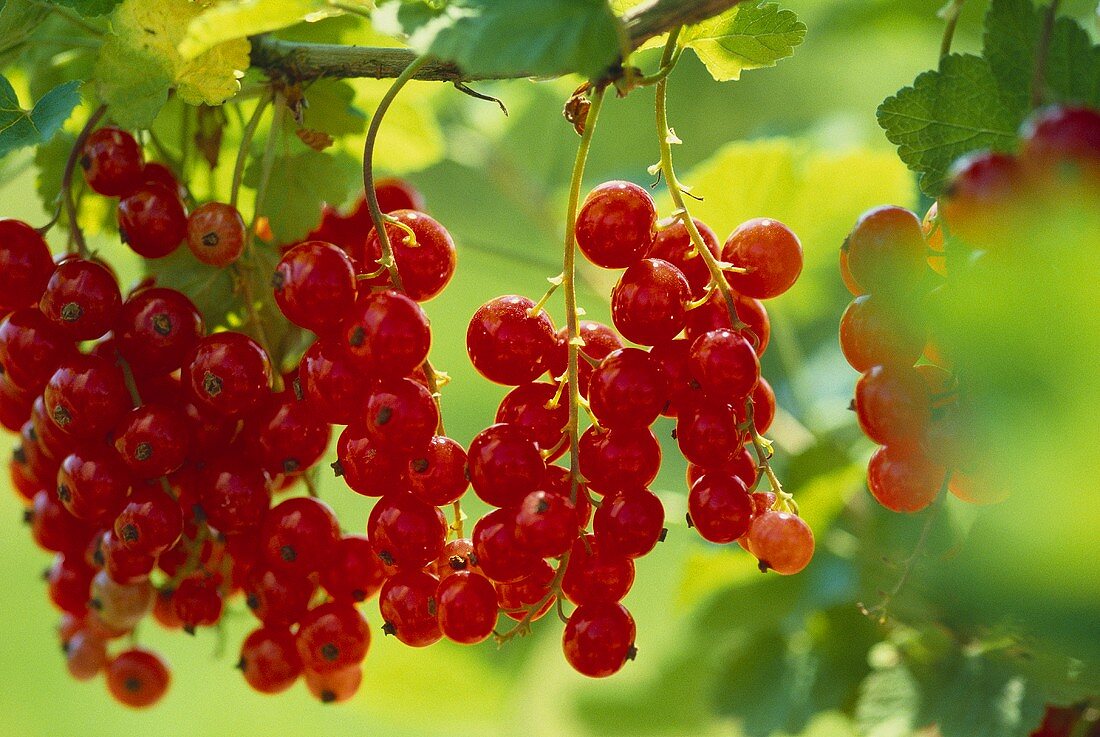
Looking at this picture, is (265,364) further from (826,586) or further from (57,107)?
(826,586)

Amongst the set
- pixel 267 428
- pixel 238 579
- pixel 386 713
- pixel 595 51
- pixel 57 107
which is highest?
pixel 595 51

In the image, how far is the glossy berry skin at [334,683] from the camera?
0.67 m

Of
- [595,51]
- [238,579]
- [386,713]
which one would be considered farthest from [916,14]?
[386,713]

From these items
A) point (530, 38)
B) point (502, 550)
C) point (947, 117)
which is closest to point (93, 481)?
point (502, 550)

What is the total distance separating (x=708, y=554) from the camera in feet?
3.02

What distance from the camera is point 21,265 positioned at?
629 mm

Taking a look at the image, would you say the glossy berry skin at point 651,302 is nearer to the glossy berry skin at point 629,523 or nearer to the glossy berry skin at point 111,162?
the glossy berry skin at point 629,523

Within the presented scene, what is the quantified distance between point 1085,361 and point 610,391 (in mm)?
232

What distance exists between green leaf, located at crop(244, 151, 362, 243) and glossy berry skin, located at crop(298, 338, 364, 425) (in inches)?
6.7

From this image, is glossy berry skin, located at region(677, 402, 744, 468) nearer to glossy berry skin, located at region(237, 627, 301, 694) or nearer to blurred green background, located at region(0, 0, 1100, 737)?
blurred green background, located at region(0, 0, 1100, 737)

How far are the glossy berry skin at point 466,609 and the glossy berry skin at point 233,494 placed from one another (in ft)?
0.46

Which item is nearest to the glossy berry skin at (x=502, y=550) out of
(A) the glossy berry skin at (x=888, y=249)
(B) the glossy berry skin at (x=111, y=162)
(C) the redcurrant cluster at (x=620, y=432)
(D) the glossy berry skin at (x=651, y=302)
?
(C) the redcurrant cluster at (x=620, y=432)

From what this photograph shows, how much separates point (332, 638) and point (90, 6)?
1.23 feet

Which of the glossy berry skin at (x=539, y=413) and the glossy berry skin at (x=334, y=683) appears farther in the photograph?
the glossy berry skin at (x=334, y=683)
